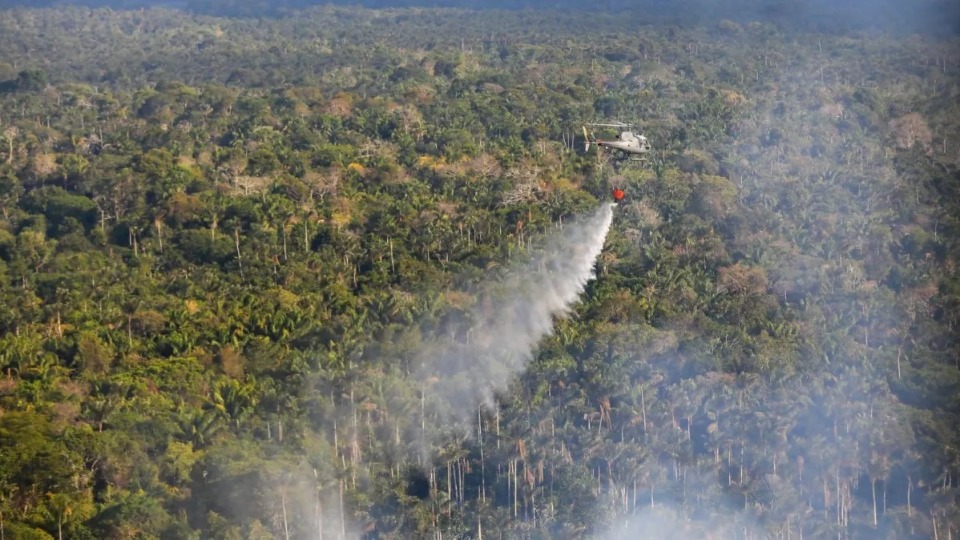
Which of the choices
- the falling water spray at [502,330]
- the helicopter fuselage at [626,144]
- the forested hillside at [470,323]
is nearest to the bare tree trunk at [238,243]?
the forested hillside at [470,323]

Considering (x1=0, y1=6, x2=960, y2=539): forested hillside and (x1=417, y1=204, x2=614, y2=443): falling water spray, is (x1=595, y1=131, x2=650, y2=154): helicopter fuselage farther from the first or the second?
(x1=417, y1=204, x2=614, y2=443): falling water spray

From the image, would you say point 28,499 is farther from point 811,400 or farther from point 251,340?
point 811,400

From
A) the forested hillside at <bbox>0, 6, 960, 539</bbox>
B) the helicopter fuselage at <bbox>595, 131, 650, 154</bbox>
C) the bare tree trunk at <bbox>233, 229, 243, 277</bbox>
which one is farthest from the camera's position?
the bare tree trunk at <bbox>233, 229, 243, 277</bbox>

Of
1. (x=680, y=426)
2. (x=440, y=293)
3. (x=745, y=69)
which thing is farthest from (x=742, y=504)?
(x=745, y=69)

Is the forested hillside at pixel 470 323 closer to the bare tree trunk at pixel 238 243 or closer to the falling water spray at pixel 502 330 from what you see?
the bare tree trunk at pixel 238 243

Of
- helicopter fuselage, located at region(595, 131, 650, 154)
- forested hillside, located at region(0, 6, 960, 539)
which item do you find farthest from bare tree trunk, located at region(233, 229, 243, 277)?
helicopter fuselage, located at region(595, 131, 650, 154)

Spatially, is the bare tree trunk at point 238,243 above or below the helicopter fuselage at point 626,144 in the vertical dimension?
below

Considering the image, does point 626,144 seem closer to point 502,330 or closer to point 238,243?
point 502,330

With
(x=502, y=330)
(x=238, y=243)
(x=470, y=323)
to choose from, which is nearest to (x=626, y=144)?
(x=502, y=330)
